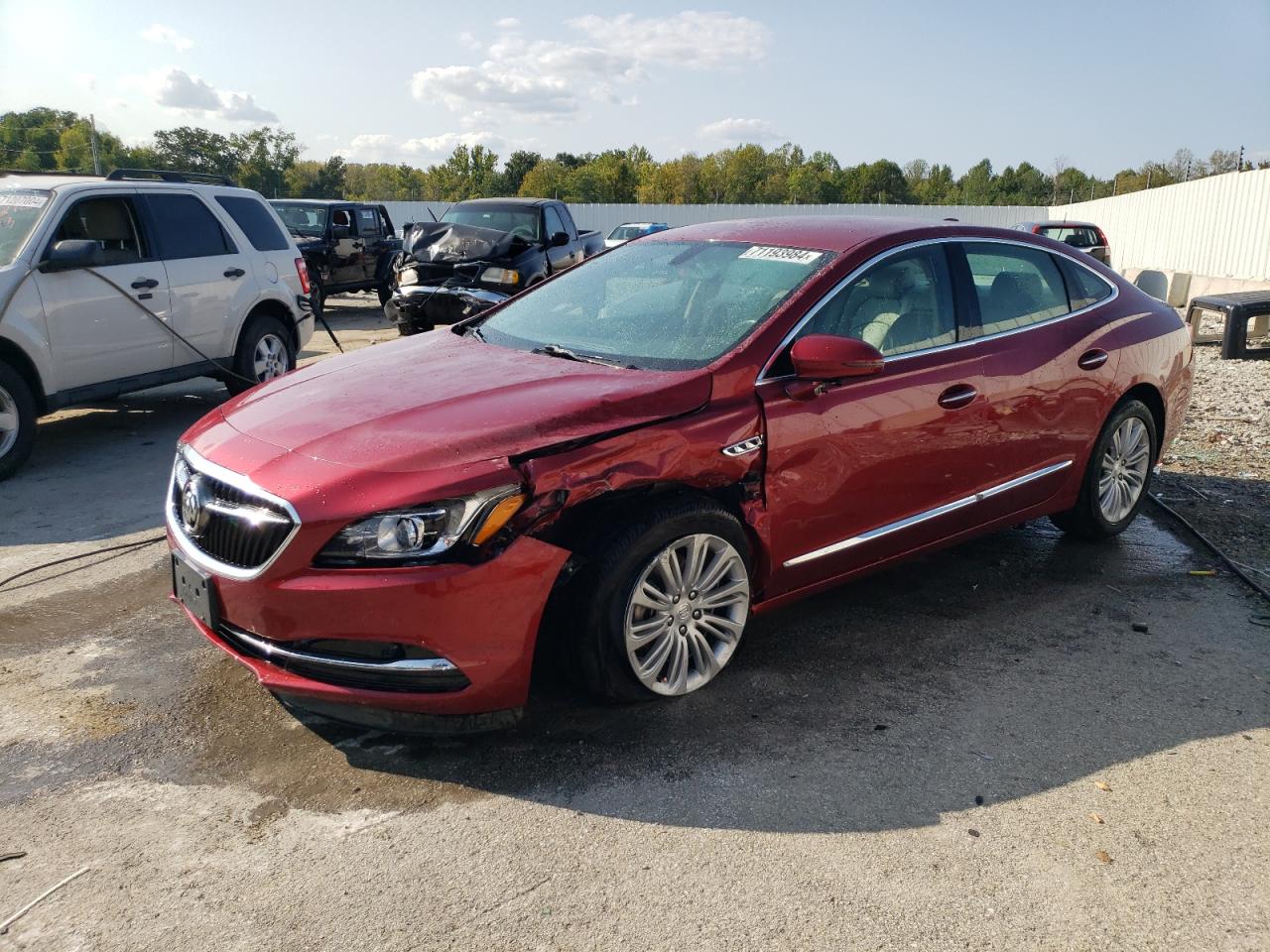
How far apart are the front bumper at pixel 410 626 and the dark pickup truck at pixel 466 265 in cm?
791

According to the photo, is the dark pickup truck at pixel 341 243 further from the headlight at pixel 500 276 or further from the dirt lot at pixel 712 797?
the dirt lot at pixel 712 797

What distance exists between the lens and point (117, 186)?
7.61m

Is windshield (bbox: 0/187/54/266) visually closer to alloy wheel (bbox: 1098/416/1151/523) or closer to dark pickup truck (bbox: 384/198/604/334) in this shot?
dark pickup truck (bbox: 384/198/604/334)

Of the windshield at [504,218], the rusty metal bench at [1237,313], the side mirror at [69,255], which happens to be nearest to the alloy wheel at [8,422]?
the side mirror at [69,255]

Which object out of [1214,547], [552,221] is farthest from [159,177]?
[1214,547]

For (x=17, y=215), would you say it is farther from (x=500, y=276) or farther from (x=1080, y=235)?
(x=1080, y=235)

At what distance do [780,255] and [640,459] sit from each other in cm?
136

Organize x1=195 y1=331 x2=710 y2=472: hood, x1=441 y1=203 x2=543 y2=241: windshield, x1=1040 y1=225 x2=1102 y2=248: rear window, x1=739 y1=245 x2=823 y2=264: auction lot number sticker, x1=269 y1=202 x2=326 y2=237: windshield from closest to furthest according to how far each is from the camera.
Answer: x1=195 y1=331 x2=710 y2=472: hood
x1=739 y1=245 x2=823 y2=264: auction lot number sticker
x1=441 y1=203 x2=543 y2=241: windshield
x1=269 y1=202 x2=326 y2=237: windshield
x1=1040 y1=225 x2=1102 y2=248: rear window

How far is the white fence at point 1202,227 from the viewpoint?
18844 millimetres

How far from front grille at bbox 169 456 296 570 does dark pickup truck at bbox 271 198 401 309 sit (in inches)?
544

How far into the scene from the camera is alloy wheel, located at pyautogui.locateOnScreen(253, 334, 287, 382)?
883 centimetres

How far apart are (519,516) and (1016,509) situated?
2743 mm

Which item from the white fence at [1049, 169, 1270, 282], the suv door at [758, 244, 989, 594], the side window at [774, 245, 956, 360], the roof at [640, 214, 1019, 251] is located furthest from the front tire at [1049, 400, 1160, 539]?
the white fence at [1049, 169, 1270, 282]

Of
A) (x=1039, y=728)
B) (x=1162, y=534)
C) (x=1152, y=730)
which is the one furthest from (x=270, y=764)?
(x=1162, y=534)
